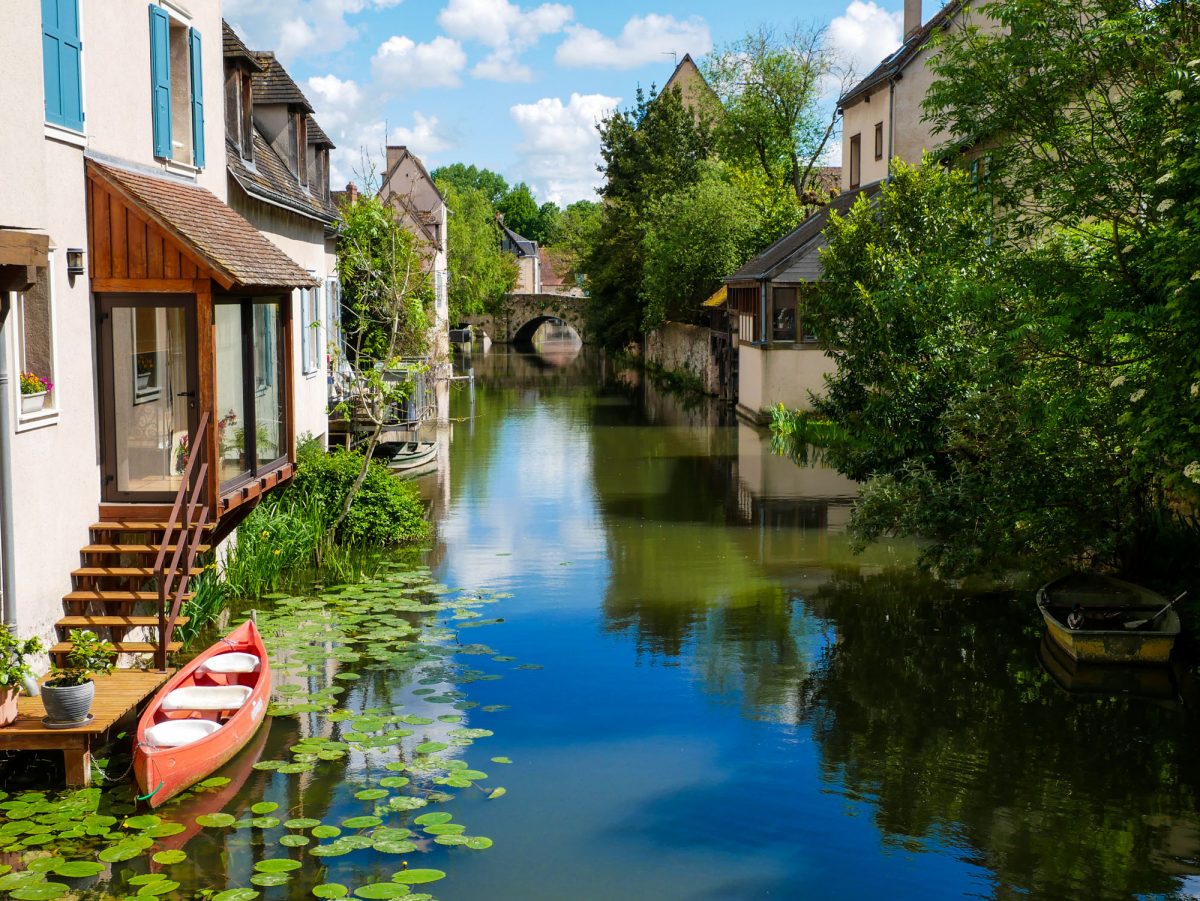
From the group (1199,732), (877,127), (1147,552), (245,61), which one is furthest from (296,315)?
(877,127)

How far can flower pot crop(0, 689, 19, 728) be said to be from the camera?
9.50 meters

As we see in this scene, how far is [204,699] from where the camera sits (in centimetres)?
1073

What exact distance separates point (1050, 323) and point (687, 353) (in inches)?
1568

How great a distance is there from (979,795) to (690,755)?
249 cm

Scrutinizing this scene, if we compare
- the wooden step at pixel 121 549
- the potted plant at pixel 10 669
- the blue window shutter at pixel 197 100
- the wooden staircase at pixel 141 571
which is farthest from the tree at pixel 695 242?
the potted plant at pixel 10 669

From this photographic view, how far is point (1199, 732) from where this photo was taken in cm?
1205

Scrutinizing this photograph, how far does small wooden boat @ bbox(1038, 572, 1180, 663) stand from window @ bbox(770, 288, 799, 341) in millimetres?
21370

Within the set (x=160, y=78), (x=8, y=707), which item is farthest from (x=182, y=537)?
(x=160, y=78)

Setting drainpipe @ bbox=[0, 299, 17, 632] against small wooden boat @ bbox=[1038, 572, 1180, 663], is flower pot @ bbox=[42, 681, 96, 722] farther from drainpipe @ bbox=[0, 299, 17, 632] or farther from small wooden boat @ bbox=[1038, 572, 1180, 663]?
small wooden boat @ bbox=[1038, 572, 1180, 663]

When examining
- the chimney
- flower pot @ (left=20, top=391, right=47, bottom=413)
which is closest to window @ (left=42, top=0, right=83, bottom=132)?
flower pot @ (left=20, top=391, right=47, bottom=413)

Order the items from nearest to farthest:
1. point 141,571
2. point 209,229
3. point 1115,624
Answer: point 141,571
point 209,229
point 1115,624

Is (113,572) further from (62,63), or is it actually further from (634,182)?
(634,182)

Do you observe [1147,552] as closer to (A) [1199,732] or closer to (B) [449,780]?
(A) [1199,732]

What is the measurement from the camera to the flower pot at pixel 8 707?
9500mm
